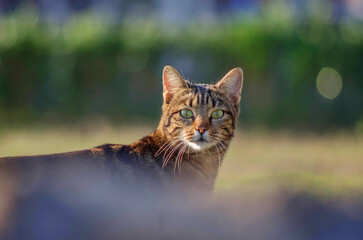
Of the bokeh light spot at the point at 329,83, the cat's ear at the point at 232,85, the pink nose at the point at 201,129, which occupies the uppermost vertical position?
the cat's ear at the point at 232,85

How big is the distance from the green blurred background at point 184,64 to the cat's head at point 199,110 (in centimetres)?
570

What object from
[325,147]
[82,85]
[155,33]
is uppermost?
[155,33]

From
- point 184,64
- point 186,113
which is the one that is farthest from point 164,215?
point 184,64

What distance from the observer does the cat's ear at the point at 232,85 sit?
4348mm

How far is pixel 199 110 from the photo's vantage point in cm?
429

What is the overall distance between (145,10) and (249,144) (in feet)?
30.1

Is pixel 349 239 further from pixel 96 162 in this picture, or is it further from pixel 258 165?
pixel 258 165

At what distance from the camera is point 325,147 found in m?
9.55

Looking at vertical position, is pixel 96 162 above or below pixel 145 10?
below

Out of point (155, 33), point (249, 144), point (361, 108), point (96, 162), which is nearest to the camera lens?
point (96, 162)

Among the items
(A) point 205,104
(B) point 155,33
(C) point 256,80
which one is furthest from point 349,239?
(B) point 155,33

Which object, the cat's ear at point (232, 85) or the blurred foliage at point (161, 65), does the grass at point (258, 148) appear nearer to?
the blurred foliage at point (161, 65)

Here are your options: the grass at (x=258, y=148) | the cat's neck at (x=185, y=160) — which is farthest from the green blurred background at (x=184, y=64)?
the cat's neck at (x=185, y=160)

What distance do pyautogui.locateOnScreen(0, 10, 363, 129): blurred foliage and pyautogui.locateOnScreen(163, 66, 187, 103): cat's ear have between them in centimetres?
585
